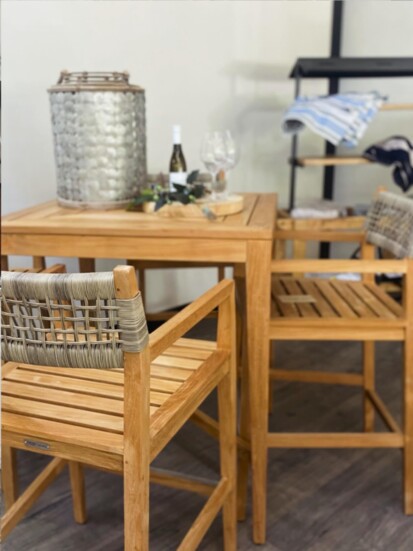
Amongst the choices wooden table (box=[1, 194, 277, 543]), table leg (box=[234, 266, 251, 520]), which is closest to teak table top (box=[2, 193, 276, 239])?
wooden table (box=[1, 194, 277, 543])

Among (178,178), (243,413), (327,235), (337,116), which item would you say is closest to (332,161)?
(337,116)

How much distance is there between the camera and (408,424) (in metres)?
1.27

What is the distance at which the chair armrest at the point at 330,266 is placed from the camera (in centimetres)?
117

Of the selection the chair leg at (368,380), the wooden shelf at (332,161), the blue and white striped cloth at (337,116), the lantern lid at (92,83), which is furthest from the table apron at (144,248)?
the wooden shelf at (332,161)

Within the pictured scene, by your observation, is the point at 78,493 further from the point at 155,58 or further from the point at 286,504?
the point at 155,58

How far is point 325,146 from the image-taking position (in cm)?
273

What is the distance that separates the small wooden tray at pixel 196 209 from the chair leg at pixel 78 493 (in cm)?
56

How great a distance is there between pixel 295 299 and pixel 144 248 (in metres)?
0.42

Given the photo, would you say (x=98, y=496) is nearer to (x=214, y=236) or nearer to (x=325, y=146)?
(x=214, y=236)

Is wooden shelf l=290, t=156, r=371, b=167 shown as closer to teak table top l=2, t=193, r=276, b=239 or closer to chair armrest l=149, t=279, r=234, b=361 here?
teak table top l=2, t=193, r=276, b=239

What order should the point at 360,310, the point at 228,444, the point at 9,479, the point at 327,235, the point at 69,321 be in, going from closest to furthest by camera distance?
the point at 69,321, the point at 228,444, the point at 9,479, the point at 360,310, the point at 327,235

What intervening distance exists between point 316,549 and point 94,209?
857 millimetres

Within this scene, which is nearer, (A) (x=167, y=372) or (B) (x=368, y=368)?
(A) (x=167, y=372)

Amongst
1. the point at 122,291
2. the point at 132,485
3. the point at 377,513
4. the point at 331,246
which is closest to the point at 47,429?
the point at 132,485
